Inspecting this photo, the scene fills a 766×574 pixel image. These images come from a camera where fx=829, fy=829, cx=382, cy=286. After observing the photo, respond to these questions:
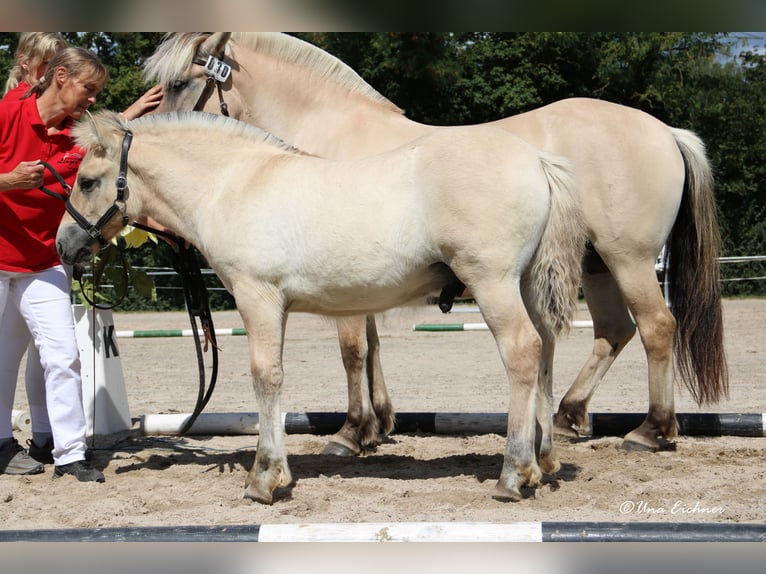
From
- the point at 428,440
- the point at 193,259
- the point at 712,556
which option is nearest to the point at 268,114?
the point at 193,259

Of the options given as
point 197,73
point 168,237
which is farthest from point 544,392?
point 197,73

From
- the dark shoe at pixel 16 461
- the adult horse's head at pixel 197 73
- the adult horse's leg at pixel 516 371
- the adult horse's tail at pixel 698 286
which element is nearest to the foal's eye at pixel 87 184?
the adult horse's head at pixel 197 73

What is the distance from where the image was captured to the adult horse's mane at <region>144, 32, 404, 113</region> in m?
5.43

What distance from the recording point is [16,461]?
4.73 meters

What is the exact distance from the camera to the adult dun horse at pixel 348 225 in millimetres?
3775

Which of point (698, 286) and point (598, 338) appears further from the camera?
point (598, 338)

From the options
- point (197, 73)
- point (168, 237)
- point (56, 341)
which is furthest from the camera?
point (197, 73)

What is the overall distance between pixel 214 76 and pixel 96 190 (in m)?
1.55

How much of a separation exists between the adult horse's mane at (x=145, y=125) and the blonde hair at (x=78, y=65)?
269mm

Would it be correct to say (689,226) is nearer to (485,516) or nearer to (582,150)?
(582,150)

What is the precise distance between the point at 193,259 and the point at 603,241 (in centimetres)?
248

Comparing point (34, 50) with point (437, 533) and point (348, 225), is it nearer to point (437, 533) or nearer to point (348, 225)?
→ point (348, 225)

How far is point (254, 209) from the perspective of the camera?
4027 mm
